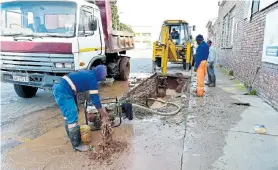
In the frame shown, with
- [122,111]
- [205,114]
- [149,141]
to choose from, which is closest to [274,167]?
[149,141]

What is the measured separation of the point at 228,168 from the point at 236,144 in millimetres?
744

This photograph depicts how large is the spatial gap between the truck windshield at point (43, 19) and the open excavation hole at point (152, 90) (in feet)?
7.59

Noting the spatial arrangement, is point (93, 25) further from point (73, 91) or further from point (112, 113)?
point (73, 91)

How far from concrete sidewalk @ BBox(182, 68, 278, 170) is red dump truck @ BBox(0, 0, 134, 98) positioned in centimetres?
320

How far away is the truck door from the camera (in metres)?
5.64

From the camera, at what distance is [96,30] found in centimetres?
652

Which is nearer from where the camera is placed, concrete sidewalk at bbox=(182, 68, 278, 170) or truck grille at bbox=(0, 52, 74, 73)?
concrete sidewalk at bbox=(182, 68, 278, 170)

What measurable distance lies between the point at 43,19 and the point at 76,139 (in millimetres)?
3572

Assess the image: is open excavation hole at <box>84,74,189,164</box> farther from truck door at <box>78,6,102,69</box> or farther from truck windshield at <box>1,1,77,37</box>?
truck windshield at <box>1,1,77,37</box>

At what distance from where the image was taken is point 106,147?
11.0 feet

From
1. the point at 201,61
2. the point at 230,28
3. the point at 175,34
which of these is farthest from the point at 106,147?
the point at 230,28

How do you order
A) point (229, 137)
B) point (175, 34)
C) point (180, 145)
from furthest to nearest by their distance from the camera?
point (175, 34) < point (229, 137) < point (180, 145)

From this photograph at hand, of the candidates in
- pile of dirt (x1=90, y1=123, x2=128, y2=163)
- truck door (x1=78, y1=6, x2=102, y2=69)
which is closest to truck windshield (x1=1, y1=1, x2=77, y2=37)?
truck door (x1=78, y1=6, x2=102, y2=69)

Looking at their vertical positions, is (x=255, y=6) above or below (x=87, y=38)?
above
